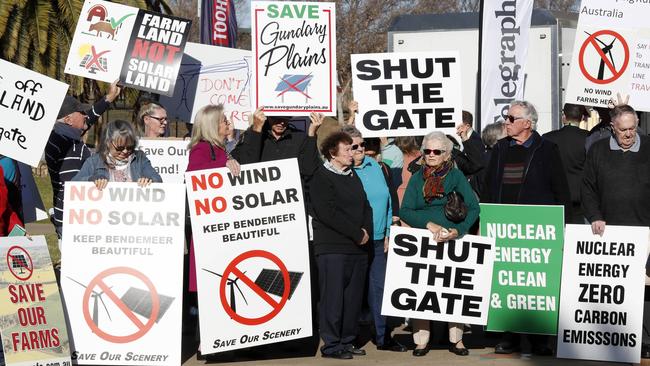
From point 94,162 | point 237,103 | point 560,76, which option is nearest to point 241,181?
A: point 94,162

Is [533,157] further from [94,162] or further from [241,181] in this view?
[94,162]

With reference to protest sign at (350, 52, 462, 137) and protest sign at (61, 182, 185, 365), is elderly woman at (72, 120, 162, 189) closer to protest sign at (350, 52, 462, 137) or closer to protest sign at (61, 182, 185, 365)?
protest sign at (61, 182, 185, 365)

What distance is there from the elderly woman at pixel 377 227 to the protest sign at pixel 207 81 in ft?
12.6

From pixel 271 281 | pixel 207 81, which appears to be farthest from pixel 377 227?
pixel 207 81

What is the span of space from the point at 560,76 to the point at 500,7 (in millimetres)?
4122

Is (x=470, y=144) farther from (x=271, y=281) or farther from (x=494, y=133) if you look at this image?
(x=271, y=281)

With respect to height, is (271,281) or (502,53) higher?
(502,53)

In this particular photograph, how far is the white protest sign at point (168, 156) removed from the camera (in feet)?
39.5

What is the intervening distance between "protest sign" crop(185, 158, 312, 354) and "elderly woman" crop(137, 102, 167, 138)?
89.1 inches

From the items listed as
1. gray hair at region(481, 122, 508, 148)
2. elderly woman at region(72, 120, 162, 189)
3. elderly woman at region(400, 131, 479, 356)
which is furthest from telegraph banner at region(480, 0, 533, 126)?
elderly woman at region(72, 120, 162, 189)

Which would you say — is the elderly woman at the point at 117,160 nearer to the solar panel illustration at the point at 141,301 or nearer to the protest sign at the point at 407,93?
the solar panel illustration at the point at 141,301

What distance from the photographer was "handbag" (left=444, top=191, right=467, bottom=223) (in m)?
9.75

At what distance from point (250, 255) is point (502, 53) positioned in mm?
5978

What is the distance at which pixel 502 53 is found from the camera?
1439 centimetres
